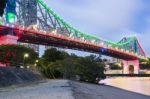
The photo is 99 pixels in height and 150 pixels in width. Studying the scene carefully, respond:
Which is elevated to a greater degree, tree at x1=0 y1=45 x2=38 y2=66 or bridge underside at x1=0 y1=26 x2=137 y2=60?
bridge underside at x1=0 y1=26 x2=137 y2=60

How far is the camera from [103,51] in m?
107

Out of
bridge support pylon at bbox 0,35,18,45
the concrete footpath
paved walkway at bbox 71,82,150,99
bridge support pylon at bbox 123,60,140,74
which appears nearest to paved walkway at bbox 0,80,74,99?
the concrete footpath

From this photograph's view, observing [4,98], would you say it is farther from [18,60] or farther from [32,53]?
[32,53]

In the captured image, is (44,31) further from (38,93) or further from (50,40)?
(38,93)

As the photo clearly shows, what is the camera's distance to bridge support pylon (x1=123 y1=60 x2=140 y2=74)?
454ft

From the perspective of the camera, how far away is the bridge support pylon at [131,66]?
138 metres

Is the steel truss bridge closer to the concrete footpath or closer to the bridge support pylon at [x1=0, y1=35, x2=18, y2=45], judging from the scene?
the bridge support pylon at [x1=0, y1=35, x2=18, y2=45]

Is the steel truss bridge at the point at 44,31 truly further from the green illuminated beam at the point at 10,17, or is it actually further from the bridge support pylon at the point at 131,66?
the bridge support pylon at the point at 131,66

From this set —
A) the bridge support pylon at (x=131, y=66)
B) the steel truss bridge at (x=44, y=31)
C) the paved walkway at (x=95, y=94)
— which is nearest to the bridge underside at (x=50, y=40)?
the steel truss bridge at (x=44, y=31)

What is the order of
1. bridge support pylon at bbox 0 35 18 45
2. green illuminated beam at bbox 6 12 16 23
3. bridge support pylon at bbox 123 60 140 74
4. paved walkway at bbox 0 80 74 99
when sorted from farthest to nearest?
1. bridge support pylon at bbox 123 60 140 74
2. bridge support pylon at bbox 0 35 18 45
3. green illuminated beam at bbox 6 12 16 23
4. paved walkway at bbox 0 80 74 99

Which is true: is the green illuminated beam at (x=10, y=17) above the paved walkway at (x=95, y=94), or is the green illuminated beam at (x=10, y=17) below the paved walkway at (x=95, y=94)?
above

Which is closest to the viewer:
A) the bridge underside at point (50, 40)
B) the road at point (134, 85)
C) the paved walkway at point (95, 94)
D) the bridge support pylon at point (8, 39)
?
the paved walkway at point (95, 94)

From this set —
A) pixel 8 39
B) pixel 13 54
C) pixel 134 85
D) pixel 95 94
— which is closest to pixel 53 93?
pixel 95 94

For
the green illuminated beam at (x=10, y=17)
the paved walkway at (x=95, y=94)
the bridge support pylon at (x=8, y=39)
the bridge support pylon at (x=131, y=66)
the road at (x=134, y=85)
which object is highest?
the green illuminated beam at (x=10, y=17)
